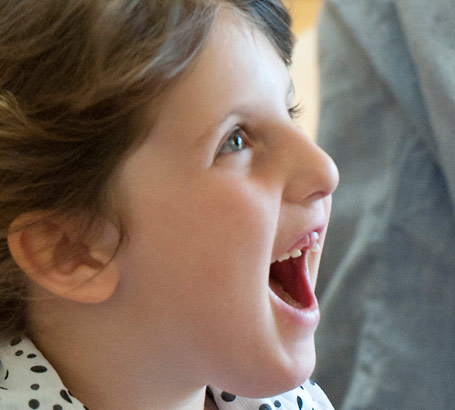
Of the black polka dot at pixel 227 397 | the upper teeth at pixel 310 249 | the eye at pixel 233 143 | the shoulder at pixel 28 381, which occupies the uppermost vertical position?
the eye at pixel 233 143

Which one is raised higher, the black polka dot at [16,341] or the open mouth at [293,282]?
the black polka dot at [16,341]

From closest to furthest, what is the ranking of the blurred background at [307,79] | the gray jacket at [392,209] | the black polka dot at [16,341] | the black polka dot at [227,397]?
the black polka dot at [16,341] → the black polka dot at [227,397] → the gray jacket at [392,209] → the blurred background at [307,79]

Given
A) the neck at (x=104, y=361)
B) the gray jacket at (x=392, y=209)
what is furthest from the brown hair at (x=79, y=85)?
the gray jacket at (x=392, y=209)

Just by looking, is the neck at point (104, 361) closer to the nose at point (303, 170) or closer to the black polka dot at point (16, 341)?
the black polka dot at point (16, 341)

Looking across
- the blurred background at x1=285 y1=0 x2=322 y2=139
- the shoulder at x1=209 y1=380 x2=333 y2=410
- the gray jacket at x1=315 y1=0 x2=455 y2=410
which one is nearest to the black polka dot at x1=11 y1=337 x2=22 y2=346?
the shoulder at x1=209 y1=380 x2=333 y2=410

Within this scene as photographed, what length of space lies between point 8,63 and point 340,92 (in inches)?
25.1

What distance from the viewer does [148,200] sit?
0.69m

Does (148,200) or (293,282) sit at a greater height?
(148,200)

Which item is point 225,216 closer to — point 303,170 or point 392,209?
point 303,170

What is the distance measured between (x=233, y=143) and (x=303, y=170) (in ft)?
0.21

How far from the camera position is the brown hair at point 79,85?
0.65m

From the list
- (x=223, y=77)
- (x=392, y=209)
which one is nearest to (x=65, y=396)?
(x=223, y=77)

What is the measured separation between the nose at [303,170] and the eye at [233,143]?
41 millimetres

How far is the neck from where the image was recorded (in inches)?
29.2
